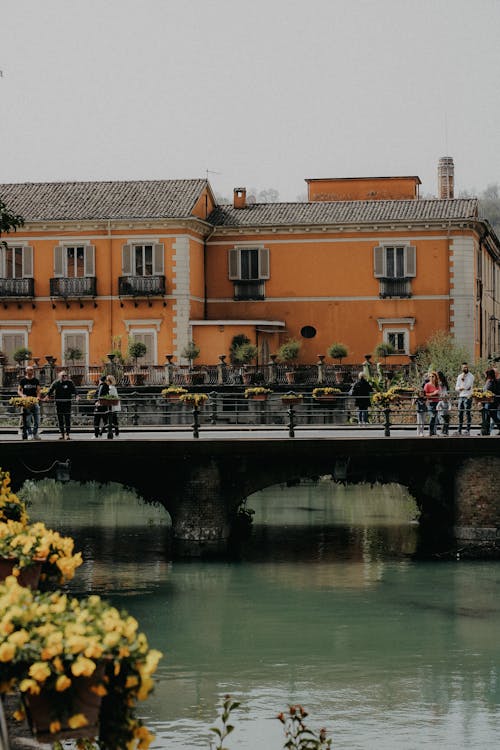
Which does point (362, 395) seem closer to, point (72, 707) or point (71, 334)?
point (71, 334)

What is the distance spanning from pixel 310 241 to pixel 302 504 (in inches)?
638

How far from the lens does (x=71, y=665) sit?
6285 millimetres

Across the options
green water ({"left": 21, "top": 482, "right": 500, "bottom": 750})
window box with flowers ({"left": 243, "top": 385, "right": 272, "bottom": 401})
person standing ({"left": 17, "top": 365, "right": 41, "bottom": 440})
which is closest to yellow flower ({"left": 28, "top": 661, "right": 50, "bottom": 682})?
green water ({"left": 21, "top": 482, "right": 500, "bottom": 750})

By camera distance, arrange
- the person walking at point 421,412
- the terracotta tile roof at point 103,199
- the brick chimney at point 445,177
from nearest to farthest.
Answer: the person walking at point 421,412, the terracotta tile roof at point 103,199, the brick chimney at point 445,177

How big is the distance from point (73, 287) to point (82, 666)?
4380 centimetres

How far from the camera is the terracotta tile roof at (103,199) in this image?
49.2m

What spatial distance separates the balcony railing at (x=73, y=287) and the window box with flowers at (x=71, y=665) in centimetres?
4293

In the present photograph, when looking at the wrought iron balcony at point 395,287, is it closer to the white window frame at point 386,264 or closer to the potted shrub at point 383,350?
the white window frame at point 386,264

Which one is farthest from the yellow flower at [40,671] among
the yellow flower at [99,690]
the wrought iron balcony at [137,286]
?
the wrought iron balcony at [137,286]

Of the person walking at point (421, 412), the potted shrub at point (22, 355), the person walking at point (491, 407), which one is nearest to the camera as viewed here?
the person walking at point (421, 412)

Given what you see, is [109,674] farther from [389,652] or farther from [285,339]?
[285,339]

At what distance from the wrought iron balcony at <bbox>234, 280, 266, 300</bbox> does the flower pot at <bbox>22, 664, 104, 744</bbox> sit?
44079 mm

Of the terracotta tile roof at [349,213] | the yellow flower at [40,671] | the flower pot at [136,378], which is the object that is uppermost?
the terracotta tile roof at [349,213]

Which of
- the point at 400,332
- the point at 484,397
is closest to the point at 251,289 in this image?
the point at 400,332
